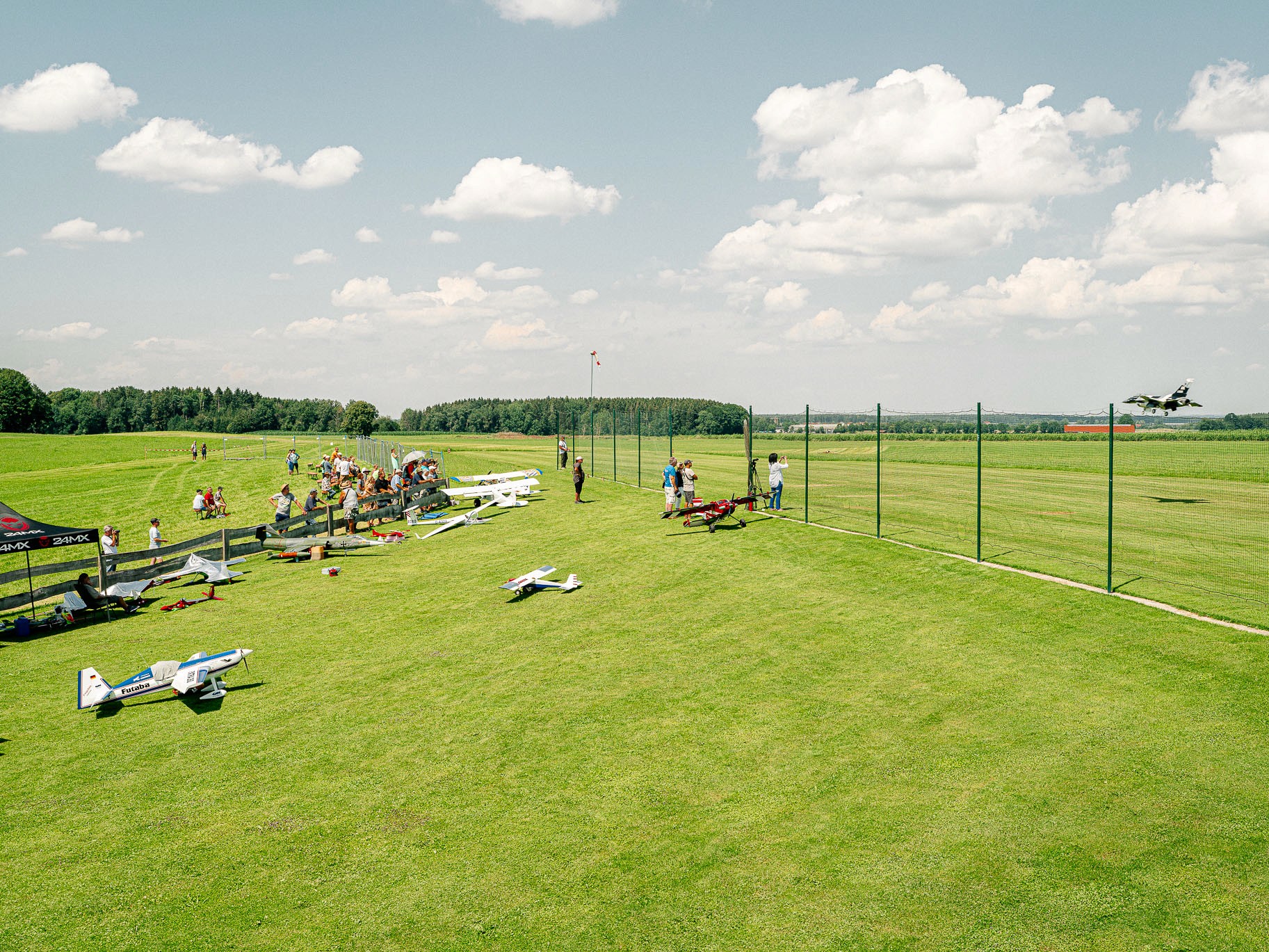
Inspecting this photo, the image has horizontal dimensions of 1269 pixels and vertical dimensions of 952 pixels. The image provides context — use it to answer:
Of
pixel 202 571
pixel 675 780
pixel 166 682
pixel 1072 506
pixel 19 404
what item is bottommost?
pixel 675 780

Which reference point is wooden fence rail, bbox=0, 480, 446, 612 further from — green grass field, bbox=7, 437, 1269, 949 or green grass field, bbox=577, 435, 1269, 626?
green grass field, bbox=577, 435, 1269, 626

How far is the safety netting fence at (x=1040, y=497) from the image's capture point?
1616 centimetres

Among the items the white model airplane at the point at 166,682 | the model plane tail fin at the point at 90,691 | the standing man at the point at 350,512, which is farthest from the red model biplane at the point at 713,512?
the model plane tail fin at the point at 90,691

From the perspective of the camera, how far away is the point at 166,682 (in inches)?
516

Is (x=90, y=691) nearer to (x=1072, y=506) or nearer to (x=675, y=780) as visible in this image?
(x=675, y=780)

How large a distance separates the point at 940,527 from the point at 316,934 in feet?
70.2

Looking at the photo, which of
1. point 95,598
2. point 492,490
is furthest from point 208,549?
point 492,490

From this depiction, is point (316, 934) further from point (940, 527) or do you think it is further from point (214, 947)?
point (940, 527)

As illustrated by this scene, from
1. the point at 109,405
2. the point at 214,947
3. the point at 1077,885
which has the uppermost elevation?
the point at 109,405

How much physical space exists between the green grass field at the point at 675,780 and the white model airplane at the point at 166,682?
1.25ft

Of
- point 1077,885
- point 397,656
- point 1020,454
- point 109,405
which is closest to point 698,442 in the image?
point 1020,454

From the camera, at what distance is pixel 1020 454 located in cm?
6372

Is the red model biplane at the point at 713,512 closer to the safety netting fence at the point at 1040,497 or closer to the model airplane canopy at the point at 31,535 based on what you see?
the safety netting fence at the point at 1040,497

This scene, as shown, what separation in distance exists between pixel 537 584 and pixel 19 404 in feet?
604
